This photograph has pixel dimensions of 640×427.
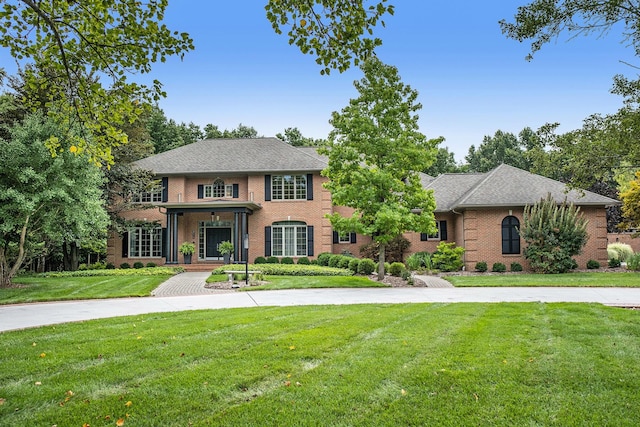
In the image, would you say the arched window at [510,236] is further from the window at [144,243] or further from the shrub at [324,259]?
the window at [144,243]

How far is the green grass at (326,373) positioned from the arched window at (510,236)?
49.7 feet

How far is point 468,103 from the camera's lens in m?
19.5

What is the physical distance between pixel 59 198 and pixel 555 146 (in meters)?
14.6

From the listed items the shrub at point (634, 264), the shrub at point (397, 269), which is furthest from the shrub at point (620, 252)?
the shrub at point (397, 269)

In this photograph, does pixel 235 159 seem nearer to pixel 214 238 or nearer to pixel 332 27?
pixel 214 238

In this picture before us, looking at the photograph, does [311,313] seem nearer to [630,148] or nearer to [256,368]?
[256,368]

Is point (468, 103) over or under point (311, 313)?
over

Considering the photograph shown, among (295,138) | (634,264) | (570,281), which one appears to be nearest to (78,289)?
(570,281)

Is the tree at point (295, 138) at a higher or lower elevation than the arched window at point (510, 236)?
higher

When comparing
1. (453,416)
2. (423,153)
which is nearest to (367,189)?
(423,153)

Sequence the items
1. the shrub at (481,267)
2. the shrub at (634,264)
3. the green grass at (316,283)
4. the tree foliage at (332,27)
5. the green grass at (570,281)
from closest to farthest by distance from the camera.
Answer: the tree foliage at (332,27) → the green grass at (316,283) → the green grass at (570,281) → the shrub at (634,264) → the shrub at (481,267)

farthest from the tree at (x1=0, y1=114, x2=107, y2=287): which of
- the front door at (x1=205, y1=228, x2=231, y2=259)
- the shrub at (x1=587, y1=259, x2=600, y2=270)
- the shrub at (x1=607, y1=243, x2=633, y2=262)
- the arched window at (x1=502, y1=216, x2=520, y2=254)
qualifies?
the shrub at (x1=607, y1=243, x2=633, y2=262)

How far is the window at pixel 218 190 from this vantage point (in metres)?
26.7

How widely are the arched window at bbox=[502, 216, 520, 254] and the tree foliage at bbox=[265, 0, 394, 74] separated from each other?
63.6 ft
